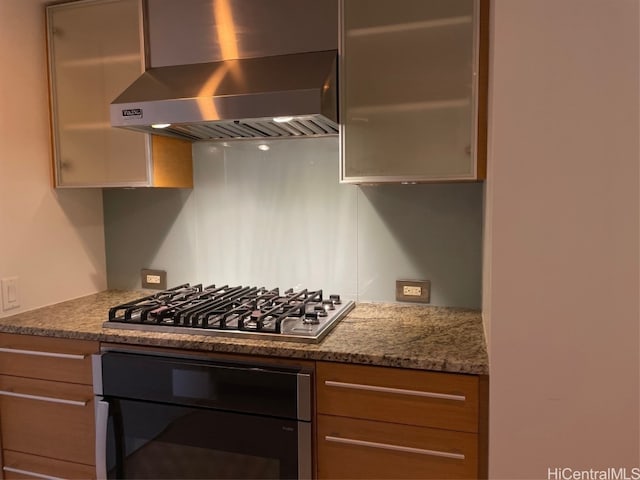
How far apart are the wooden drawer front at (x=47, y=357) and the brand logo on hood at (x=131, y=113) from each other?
0.81 m

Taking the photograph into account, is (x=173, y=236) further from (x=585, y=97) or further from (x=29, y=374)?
(x=585, y=97)

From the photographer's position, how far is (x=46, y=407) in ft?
5.88

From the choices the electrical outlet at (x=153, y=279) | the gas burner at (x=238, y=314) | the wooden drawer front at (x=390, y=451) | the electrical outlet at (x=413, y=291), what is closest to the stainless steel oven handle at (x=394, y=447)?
the wooden drawer front at (x=390, y=451)

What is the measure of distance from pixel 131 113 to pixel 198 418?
1073 millimetres

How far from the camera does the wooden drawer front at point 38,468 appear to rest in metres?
1.78

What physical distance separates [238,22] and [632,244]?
1.50 metres

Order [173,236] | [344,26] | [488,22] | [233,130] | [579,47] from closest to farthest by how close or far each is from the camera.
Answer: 1. [579,47]
2. [488,22]
3. [344,26]
4. [233,130]
5. [173,236]

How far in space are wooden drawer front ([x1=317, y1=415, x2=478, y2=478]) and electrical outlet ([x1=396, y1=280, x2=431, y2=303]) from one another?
682 mm

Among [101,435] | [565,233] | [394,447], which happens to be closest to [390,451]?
[394,447]

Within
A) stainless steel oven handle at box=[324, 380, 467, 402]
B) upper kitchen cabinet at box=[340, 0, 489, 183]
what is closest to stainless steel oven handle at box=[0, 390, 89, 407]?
stainless steel oven handle at box=[324, 380, 467, 402]

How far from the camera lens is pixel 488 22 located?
5.01 ft

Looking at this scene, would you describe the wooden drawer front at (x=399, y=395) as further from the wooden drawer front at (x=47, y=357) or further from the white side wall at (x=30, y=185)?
the white side wall at (x=30, y=185)

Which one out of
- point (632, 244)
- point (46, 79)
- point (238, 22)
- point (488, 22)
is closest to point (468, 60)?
point (488, 22)

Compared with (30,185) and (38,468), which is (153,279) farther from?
(38,468)
